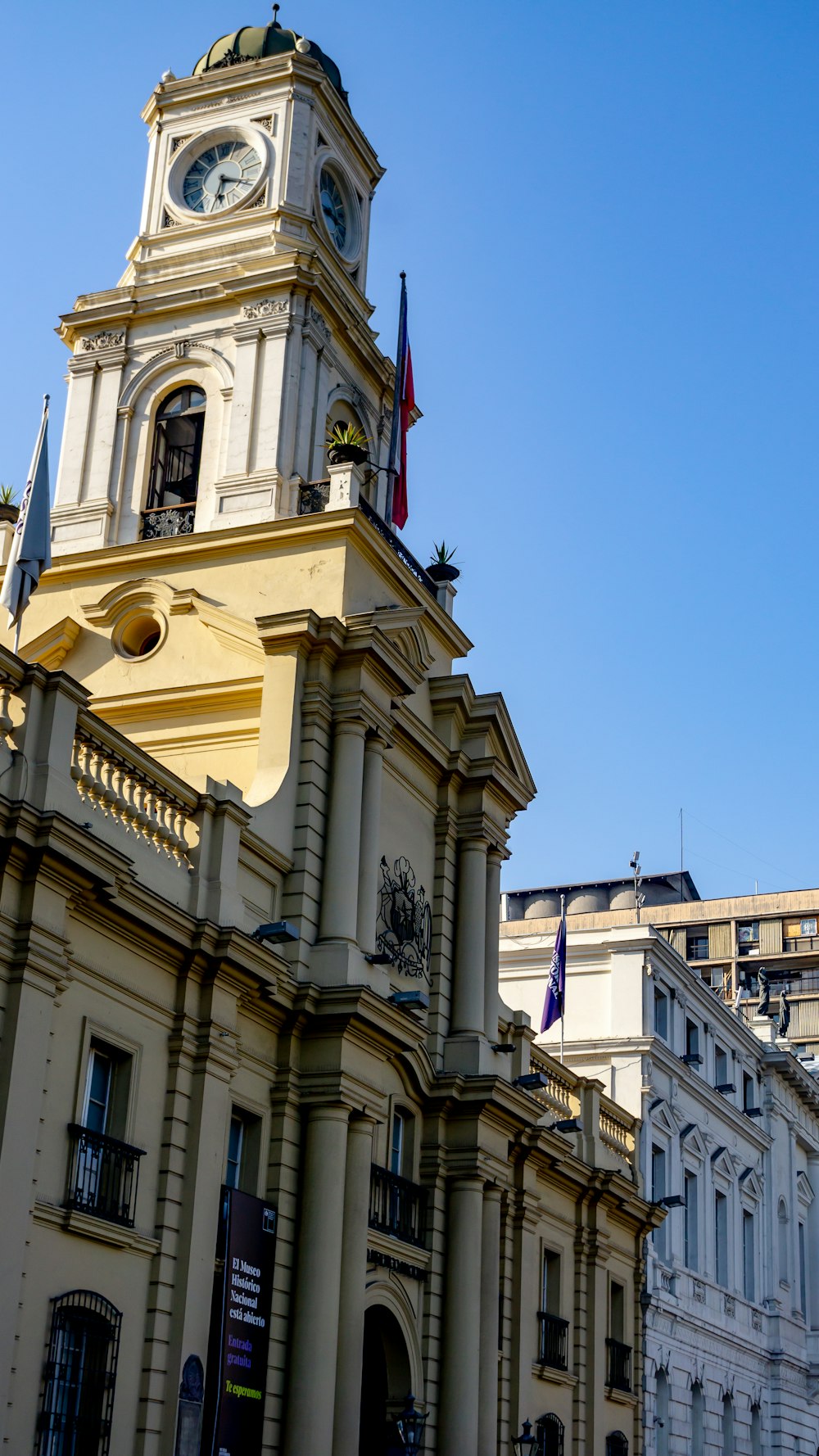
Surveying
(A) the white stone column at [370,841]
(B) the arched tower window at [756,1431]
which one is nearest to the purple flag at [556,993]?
(A) the white stone column at [370,841]

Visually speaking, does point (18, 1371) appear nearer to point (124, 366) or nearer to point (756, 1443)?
point (124, 366)

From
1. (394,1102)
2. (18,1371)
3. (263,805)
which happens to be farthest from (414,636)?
(18,1371)

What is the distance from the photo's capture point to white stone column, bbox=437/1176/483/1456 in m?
26.1

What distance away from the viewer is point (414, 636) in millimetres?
27484

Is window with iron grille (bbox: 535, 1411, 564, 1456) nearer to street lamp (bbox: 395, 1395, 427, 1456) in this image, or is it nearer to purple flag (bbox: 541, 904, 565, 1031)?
street lamp (bbox: 395, 1395, 427, 1456)

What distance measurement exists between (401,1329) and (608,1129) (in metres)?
11.9

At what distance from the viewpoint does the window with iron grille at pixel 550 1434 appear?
30453mm

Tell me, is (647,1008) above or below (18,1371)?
above

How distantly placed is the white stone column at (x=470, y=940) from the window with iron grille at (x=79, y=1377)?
10.1m

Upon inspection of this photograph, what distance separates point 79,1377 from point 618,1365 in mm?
18751

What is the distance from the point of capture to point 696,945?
91.3m

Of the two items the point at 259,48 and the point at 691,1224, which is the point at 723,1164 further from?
the point at 259,48

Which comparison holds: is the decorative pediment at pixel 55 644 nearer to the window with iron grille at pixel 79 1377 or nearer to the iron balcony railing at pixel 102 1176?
the iron balcony railing at pixel 102 1176

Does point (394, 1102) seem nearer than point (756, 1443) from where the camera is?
Yes
